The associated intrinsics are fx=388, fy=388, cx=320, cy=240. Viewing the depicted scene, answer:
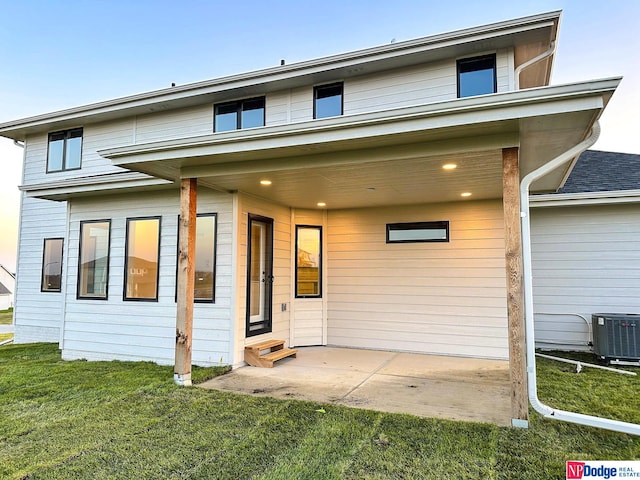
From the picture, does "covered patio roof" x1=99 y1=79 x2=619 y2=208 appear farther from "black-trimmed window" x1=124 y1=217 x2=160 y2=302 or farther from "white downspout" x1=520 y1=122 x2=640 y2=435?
"black-trimmed window" x1=124 y1=217 x2=160 y2=302

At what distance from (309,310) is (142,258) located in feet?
9.58

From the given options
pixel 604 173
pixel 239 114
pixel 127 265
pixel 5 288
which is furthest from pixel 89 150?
pixel 5 288

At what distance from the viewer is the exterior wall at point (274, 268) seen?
5488mm

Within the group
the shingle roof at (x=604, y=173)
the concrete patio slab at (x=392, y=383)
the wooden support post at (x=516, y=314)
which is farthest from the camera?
the shingle roof at (x=604, y=173)

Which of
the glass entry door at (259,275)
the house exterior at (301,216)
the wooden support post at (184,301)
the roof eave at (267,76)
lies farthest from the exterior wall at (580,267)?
the wooden support post at (184,301)

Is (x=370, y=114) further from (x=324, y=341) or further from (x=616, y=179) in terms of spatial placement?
(x=616, y=179)

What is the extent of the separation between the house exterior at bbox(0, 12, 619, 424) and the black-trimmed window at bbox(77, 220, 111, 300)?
0.03 m

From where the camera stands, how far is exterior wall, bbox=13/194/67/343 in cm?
852

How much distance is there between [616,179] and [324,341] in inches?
228

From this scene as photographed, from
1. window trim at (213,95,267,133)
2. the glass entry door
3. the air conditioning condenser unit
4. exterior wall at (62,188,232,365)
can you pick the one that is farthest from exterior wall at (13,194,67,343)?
the air conditioning condenser unit

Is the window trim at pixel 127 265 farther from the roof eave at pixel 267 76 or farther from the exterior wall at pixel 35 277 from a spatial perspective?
the exterior wall at pixel 35 277

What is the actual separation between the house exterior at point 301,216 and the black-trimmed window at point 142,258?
0.08 ft

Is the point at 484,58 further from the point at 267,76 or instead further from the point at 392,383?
the point at 392,383

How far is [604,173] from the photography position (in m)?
7.06
